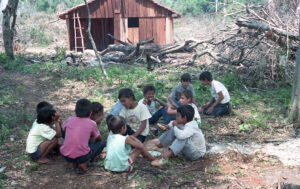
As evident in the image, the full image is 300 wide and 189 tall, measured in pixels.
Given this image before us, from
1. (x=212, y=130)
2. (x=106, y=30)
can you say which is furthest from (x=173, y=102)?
(x=106, y=30)

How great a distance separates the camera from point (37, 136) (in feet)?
12.2

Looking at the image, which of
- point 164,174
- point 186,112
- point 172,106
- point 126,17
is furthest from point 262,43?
point 126,17

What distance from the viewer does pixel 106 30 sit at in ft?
64.7

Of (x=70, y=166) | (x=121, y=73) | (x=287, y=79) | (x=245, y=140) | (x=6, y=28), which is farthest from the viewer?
(x=6, y=28)

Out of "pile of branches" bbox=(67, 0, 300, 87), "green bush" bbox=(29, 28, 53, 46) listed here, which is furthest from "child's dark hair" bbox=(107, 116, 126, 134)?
"green bush" bbox=(29, 28, 53, 46)

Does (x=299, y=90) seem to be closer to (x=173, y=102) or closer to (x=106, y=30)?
(x=173, y=102)

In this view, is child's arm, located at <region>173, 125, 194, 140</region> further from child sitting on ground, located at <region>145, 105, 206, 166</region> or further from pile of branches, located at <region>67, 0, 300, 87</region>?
pile of branches, located at <region>67, 0, 300, 87</region>

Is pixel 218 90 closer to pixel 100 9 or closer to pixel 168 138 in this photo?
pixel 168 138

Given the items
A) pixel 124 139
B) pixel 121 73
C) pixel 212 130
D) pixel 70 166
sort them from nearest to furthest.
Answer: pixel 124 139 < pixel 70 166 < pixel 212 130 < pixel 121 73

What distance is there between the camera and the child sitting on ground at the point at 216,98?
5.46 m

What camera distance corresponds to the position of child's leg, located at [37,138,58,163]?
12.3 ft

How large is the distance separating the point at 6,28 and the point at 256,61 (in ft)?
31.0

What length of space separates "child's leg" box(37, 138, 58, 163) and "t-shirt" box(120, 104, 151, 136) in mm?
1060

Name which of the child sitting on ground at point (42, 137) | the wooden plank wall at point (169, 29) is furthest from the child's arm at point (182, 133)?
the wooden plank wall at point (169, 29)
